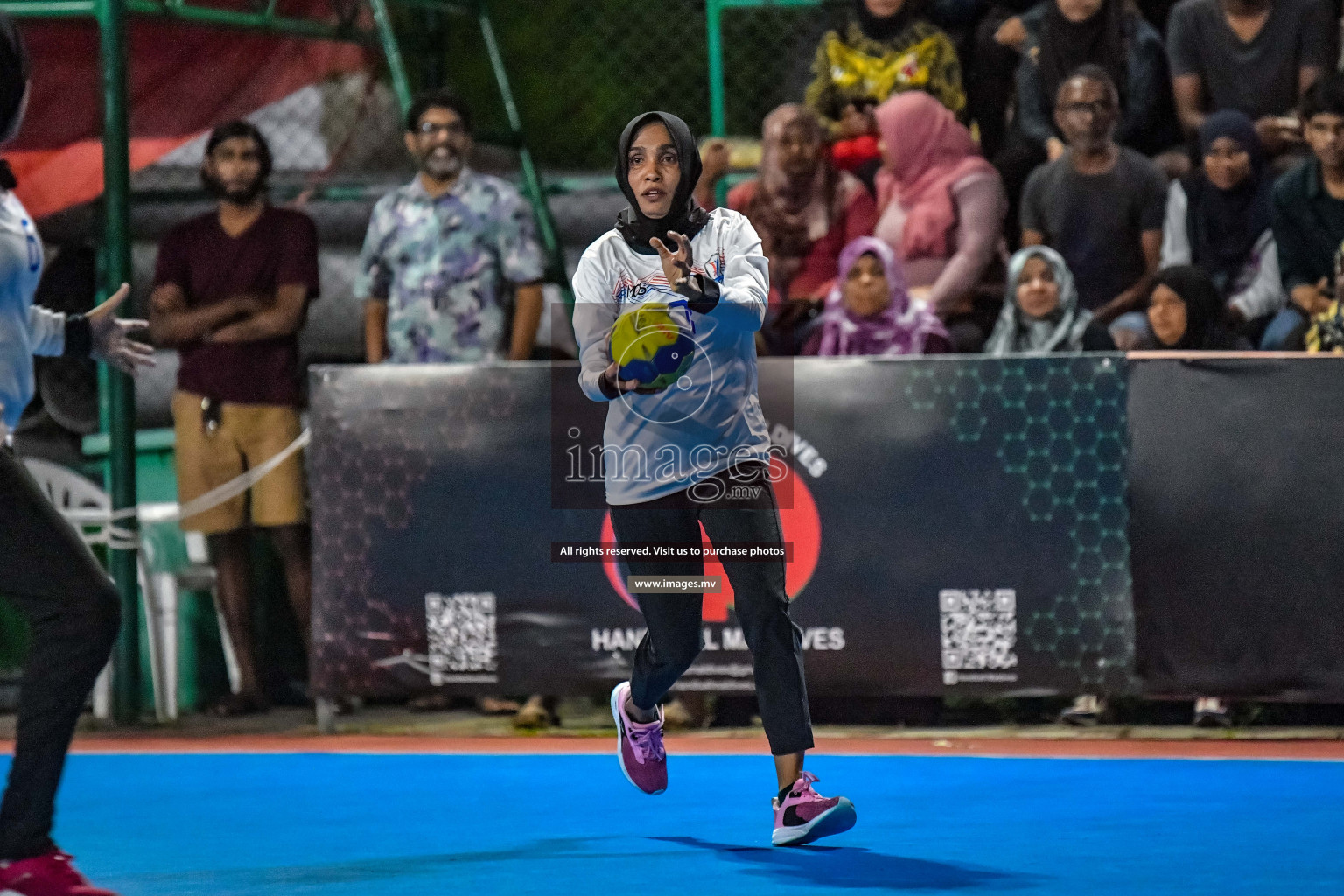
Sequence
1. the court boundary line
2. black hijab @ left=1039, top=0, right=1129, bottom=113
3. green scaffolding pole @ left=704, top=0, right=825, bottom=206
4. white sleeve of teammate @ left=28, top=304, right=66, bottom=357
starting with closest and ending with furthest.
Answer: white sleeve of teammate @ left=28, top=304, right=66, bottom=357, the court boundary line, black hijab @ left=1039, top=0, right=1129, bottom=113, green scaffolding pole @ left=704, top=0, right=825, bottom=206

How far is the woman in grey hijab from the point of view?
758cm

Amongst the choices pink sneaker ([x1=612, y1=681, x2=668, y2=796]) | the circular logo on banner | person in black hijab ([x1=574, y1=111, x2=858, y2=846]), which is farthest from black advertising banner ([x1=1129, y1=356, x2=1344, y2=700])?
person in black hijab ([x1=574, y1=111, x2=858, y2=846])

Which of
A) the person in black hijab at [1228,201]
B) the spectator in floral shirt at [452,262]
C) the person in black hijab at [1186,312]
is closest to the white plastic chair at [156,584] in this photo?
the spectator in floral shirt at [452,262]

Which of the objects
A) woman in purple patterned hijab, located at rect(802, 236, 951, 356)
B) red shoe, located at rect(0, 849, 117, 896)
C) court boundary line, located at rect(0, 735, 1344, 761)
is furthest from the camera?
woman in purple patterned hijab, located at rect(802, 236, 951, 356)

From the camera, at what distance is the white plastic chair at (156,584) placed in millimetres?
8062

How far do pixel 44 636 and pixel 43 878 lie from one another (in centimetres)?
57

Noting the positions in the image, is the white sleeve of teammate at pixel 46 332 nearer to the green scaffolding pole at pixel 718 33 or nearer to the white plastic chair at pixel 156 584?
the white plastic chair at pixel 156 584

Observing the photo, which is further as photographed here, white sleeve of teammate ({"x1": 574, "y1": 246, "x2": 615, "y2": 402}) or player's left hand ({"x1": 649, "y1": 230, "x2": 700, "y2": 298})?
white sleeve of teammate ({"x1": 574, "y1": 246, "x2": 615, "y2": 402})

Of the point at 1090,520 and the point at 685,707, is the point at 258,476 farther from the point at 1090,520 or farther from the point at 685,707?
the point at 1090,520

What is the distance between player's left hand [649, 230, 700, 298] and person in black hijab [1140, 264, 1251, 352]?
356 centimetres

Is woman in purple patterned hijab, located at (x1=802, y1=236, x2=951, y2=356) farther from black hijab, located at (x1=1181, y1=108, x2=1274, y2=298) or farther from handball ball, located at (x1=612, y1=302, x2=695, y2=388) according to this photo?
handball ball, located at (x1=612, y1=302, x2=695, y2=388)

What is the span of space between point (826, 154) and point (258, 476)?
120 inches

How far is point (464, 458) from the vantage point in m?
7.36

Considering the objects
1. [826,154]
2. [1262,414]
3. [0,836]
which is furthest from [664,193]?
[826,154]
